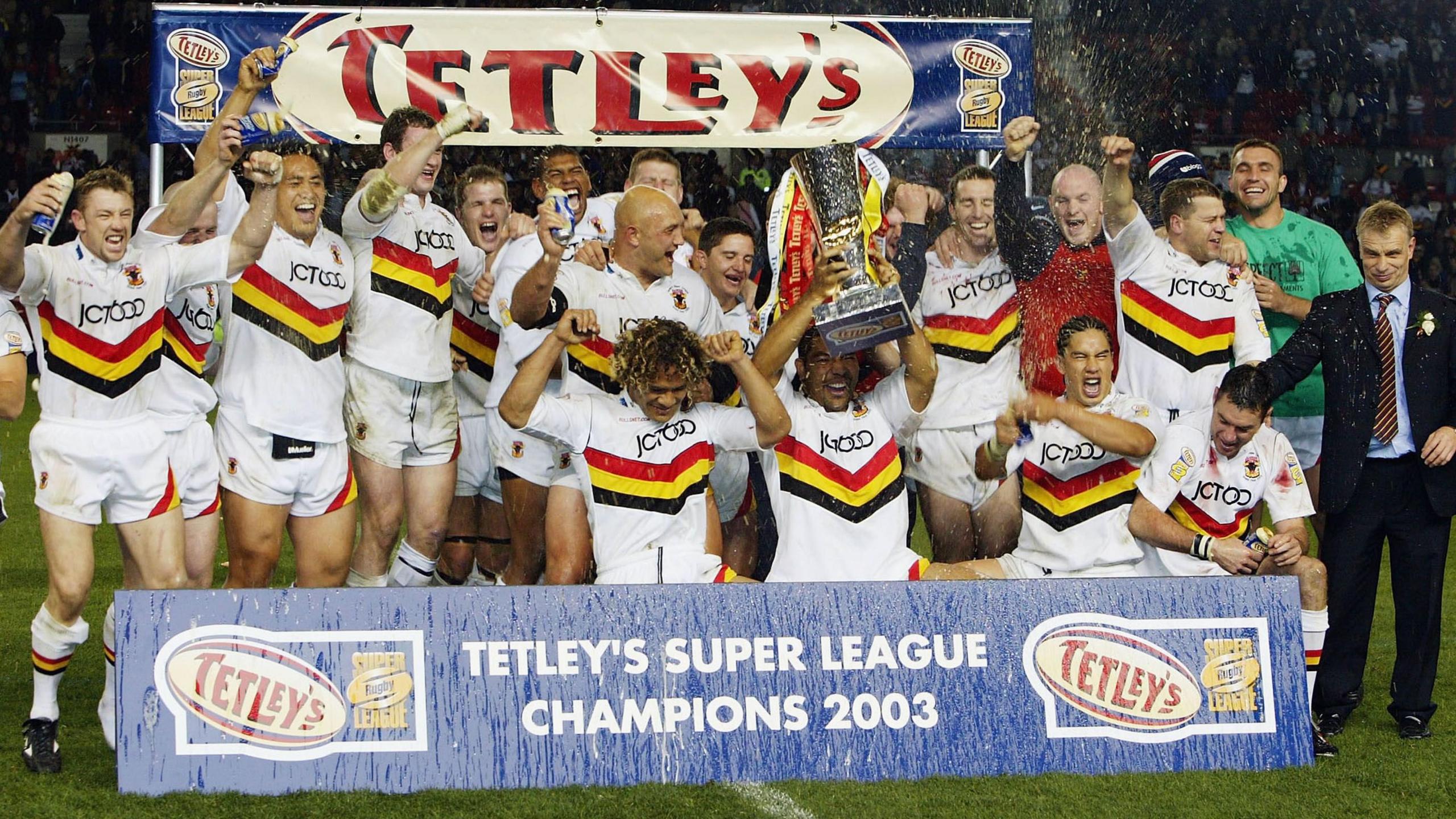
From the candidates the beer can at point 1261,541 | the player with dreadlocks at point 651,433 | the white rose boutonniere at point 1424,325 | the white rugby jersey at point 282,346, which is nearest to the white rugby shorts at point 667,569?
the player with dreadlocks at point 651,433

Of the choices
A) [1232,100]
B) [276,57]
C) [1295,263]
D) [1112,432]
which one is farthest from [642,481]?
[1232,100]

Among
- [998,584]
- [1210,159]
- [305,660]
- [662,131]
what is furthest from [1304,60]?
[305,660]

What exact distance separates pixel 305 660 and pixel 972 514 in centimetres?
297

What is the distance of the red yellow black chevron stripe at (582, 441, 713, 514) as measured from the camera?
17.6 ft

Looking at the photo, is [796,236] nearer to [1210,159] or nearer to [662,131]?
[662,131]

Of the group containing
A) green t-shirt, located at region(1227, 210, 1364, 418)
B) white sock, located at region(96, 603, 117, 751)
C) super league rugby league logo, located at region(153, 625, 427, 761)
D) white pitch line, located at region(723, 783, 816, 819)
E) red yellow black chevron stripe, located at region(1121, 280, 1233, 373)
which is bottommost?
white sock, located at region(96, 603, 117, 751)

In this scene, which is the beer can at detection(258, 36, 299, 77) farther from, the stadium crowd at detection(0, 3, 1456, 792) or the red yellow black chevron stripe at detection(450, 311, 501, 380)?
the red yellow black chevron stripe at detection(450, 311, 501, 380)

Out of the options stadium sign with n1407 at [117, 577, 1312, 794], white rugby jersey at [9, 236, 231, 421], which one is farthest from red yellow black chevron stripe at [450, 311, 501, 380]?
stadium sign with n1407 at [117, 577, 1312, 794]

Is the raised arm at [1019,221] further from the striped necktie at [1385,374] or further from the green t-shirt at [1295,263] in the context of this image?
the striped necktie at [1385,374]

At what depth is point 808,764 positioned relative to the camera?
4500 millimetres

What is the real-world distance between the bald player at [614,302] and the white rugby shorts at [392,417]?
→ 1.83ft

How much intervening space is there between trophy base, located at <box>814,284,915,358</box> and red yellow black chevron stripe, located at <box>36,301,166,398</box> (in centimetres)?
221

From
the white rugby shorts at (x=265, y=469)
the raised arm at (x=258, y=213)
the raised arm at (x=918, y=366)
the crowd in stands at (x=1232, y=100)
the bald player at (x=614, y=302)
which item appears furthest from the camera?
the crowd in stands at (x=1232, y=100)

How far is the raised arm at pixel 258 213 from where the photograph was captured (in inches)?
199
